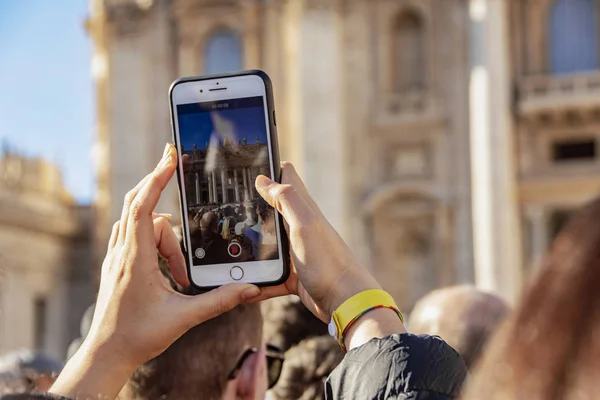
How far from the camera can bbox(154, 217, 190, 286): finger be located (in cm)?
246

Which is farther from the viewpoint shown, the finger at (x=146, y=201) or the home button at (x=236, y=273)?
the home button at (x=236, y=273)

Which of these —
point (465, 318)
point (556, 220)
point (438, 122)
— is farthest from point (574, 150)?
point (465, 318)

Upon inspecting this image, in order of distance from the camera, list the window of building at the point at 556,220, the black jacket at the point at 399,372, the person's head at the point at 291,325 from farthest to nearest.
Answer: the window of building at the point at 556,220 < the person's head at the point at 291,325 < the black jacket at the point at 399,372

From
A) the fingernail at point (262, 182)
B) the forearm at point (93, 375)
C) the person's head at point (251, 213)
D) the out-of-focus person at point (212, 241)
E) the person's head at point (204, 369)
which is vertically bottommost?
the person's head at point (204, 369)

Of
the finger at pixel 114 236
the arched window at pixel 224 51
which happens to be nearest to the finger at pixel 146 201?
the finger at pixel 114 236

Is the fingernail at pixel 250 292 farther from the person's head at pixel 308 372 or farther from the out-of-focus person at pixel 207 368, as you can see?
the person's head at pixel 308 372

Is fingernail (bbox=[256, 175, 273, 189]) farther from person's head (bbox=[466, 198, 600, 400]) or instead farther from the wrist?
person's head (bbox=[466, 198, 600, 400])

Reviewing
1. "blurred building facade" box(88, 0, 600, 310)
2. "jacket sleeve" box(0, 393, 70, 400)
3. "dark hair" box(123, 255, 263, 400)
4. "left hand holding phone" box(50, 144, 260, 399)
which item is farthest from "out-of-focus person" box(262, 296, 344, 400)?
"blurred building facade" box(88, 0, 600, 310)

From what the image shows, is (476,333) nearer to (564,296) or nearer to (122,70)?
(564,296)

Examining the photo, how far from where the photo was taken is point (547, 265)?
1068mm

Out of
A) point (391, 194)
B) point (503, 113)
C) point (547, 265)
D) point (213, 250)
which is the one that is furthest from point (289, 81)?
point (547, 265)

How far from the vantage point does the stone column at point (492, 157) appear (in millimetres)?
18859

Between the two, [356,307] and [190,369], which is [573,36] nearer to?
[190,369]

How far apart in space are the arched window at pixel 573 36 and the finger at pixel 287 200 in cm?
1854
